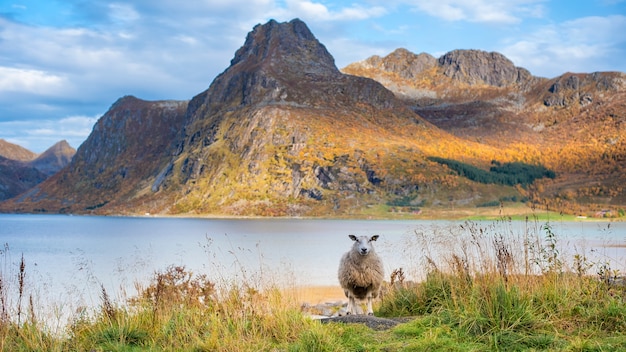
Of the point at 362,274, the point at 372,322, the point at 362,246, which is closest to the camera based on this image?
the point at 372,322

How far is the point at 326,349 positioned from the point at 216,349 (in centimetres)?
181

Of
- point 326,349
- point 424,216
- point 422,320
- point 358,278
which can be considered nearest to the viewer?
point 326,349

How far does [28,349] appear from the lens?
9625 millimetres

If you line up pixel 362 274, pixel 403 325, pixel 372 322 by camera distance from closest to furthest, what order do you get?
1. pixel 403 325
2. pixel 372 322
3. pixel 362 274

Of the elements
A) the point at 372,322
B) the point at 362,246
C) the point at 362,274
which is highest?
the point at 362,246

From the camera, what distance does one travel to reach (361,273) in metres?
15.1

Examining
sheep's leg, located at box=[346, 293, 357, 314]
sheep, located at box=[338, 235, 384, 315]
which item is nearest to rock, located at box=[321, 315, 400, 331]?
sheep, located at box=[338, 235, 384, 315]

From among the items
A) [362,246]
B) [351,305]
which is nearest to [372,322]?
[362,246]

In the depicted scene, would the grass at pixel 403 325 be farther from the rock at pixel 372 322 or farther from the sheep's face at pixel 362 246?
the sheep's face at pixel 362 246

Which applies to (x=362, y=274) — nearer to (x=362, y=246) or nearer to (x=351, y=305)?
(x=362, y=246)

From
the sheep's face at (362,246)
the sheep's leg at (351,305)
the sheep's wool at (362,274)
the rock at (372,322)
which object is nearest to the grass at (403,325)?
the rock at (372,322)

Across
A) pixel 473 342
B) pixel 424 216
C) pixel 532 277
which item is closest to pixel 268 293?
pixel 473 342

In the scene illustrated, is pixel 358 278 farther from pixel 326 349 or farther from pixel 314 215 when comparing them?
pixel 314 215

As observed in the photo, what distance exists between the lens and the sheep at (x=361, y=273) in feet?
49.5
